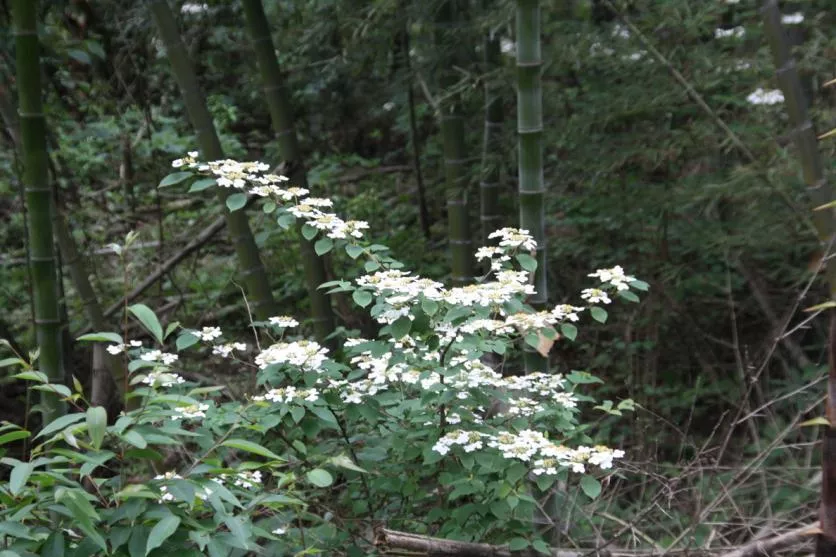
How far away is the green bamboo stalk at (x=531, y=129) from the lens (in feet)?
7.43

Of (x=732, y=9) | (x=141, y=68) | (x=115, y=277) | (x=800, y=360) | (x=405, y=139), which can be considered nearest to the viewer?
(x=732, y=9)

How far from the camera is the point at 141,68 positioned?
425 cm

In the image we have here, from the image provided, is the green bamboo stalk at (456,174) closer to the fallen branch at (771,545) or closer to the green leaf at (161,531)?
the fallen branch at (771,545)

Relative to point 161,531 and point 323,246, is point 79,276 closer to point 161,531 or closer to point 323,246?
point 323,246

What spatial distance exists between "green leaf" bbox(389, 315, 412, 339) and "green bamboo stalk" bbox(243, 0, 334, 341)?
151 centimetres

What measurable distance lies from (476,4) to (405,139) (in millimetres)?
2908

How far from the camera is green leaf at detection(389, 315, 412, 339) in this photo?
68.0 inches

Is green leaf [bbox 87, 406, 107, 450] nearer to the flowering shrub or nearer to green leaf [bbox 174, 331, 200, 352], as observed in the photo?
the flowering shrub

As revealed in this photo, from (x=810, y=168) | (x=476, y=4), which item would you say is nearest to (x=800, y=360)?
(x=810, y=168)

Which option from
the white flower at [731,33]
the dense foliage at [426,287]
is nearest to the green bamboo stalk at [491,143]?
the dense foliage at [426,287]

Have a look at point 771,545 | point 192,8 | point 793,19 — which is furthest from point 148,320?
point 192,8

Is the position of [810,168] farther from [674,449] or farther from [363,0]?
[363,0]

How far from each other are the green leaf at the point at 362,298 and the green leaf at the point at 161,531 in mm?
596

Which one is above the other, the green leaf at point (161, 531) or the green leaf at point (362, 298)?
the green leaf at point (362, 298)
